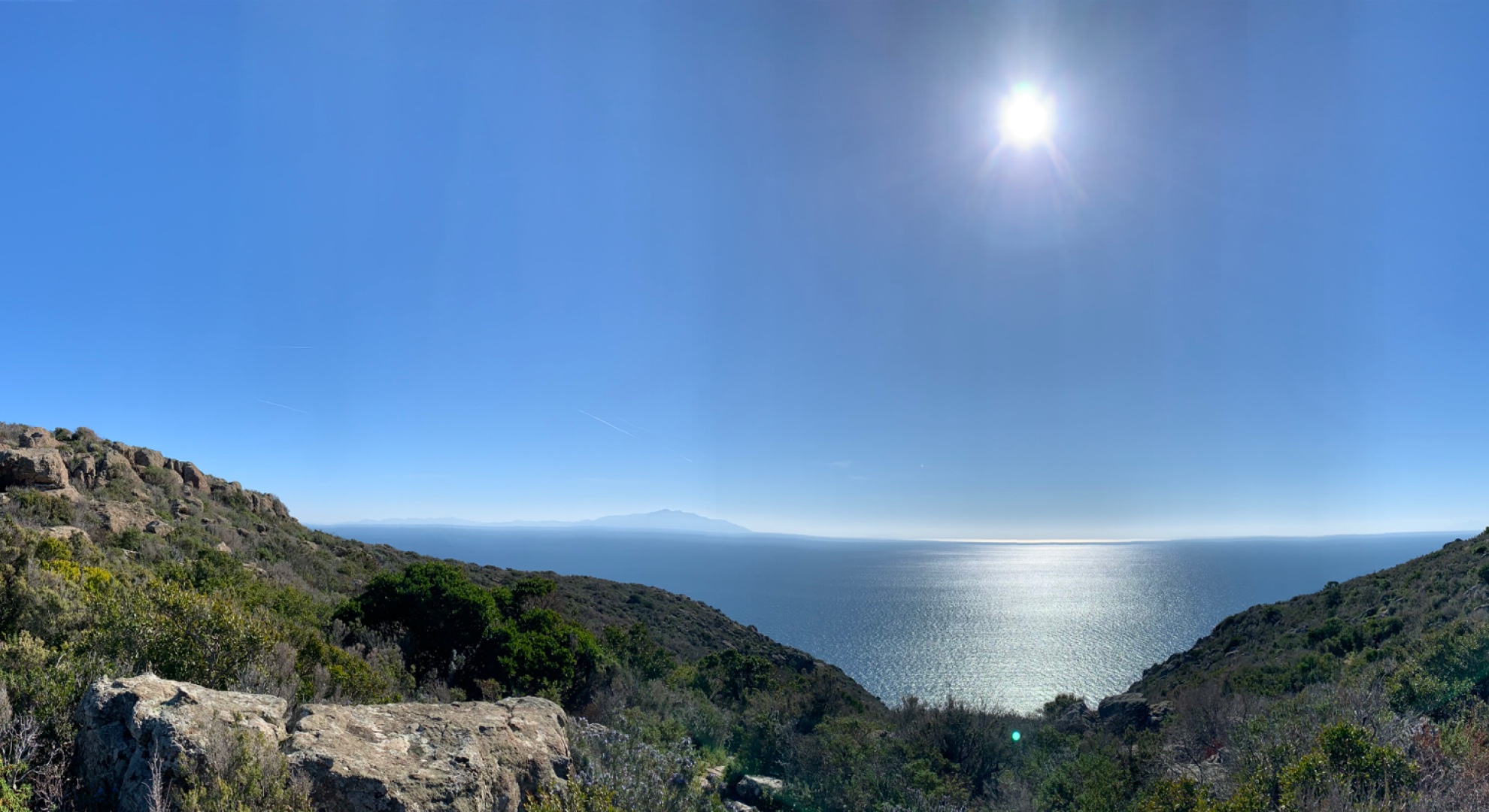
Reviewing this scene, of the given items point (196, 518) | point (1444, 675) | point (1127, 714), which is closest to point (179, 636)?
point (196, 518)

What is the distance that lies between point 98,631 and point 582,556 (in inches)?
7518

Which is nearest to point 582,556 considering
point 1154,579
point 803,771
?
point 1154,579

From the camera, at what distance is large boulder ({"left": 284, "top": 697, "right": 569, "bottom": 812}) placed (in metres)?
4.03

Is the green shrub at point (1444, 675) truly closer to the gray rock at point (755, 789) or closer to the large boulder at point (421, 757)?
the gray rock at point (755, 789)

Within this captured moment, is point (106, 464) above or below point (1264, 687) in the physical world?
above

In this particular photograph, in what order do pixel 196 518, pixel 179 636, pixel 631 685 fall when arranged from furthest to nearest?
1. pixel 196 518
2. pixel 631 685
3. pixel 179 636

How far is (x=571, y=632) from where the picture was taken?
15.2 meters

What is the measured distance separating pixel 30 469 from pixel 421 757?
17.7 m

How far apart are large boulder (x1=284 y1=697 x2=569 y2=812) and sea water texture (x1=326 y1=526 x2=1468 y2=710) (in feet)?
98.1

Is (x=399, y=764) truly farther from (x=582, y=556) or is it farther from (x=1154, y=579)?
(x=582, y=556)

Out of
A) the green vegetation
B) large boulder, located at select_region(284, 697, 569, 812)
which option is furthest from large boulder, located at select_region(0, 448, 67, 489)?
large boulder, located at select_region(284, 697, 569, 812)

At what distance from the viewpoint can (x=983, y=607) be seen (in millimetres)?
91250

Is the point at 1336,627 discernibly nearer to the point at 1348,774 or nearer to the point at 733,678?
the point at 733,678

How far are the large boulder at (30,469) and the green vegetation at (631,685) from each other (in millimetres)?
786
